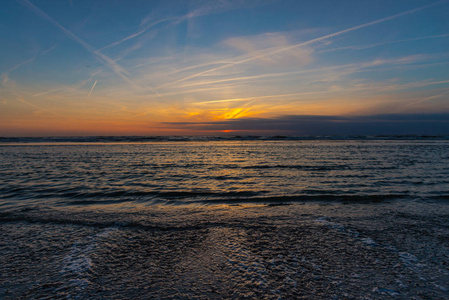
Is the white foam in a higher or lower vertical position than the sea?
higher

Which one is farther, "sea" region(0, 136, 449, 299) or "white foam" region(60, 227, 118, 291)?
"white foam" region(60, 227, 118, 291)

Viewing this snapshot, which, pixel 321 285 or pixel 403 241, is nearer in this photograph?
pixel 321 285

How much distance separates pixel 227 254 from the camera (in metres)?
5.04

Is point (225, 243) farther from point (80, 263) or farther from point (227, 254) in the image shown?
point (80, 263)

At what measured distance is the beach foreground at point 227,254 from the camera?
3.79m

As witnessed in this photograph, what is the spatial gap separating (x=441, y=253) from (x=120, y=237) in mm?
7066

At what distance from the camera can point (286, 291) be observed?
12.2 feet

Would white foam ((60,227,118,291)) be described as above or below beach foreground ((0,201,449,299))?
above

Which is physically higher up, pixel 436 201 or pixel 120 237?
pixel 120 237

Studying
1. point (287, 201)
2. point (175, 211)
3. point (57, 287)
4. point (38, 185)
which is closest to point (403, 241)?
point (287, 201)

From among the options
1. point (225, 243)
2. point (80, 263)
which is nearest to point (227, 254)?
point (225, 243)

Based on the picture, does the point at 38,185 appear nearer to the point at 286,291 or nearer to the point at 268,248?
the point at 268,248

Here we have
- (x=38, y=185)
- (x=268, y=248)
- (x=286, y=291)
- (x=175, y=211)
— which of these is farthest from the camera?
(x=38, y=185)

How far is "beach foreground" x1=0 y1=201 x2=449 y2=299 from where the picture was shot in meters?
3.79
